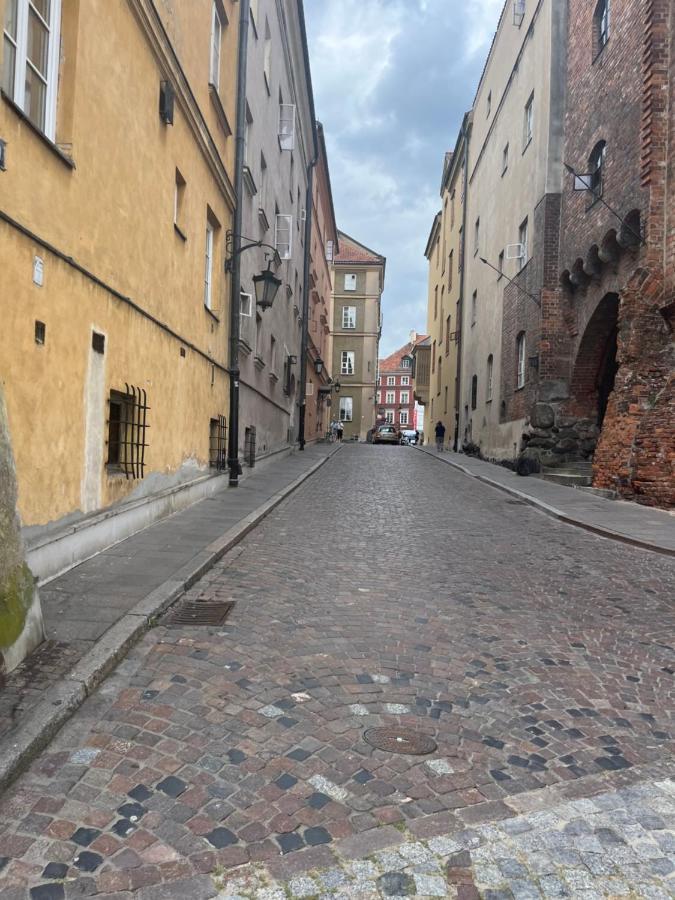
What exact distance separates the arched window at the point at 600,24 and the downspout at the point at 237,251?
858 cm

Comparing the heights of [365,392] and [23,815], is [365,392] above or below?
above

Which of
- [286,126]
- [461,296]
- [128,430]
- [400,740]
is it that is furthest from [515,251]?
[400,740]

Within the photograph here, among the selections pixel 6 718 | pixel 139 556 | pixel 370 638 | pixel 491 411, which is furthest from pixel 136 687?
pixel 491 411

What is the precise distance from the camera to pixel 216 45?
1198 cm

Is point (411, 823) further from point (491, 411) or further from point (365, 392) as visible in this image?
point (365, 392)

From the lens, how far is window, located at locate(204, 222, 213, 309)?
1175cm

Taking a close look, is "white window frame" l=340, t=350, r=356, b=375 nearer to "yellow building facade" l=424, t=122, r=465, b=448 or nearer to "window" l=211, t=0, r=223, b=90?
"yellow building facade" l=424, t=122, r=465, b=448

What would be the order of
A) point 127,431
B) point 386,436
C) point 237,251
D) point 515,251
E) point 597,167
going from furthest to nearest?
point 386,436 < point 515,251 < point 597,167 < point 237,251 < point 127,431

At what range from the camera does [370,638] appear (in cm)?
477

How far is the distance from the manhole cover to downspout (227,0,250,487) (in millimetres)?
10269

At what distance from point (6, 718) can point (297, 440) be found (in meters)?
24.3

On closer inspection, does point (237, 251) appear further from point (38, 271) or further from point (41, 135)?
point (38, 271)

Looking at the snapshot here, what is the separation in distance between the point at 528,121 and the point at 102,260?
1895 cm

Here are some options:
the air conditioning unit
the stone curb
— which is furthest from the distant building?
the stone curb
